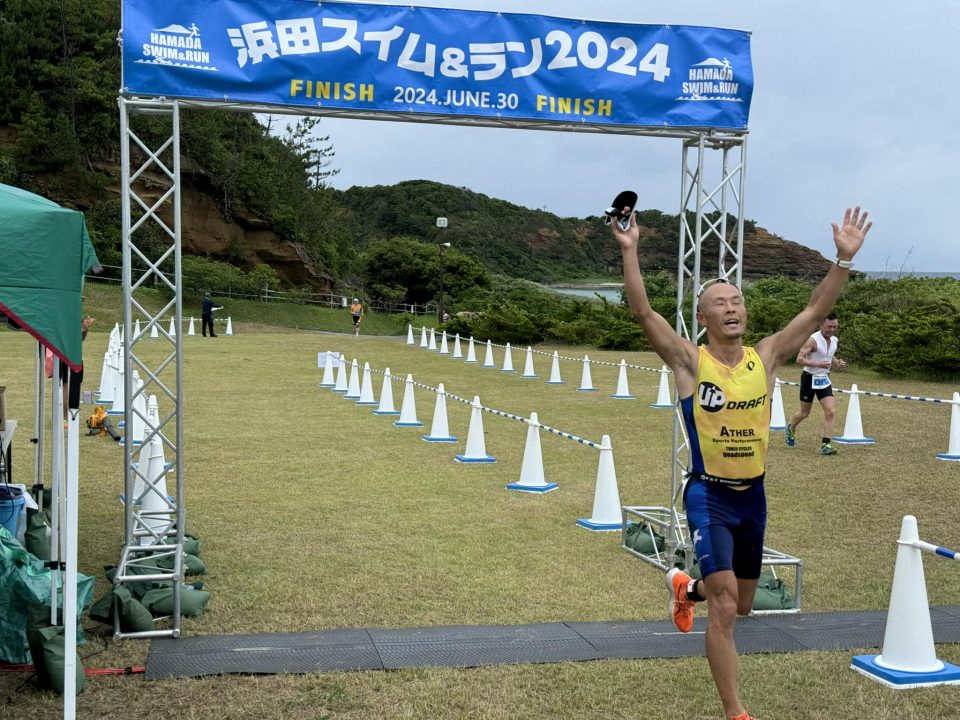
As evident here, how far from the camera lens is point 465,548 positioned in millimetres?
9141

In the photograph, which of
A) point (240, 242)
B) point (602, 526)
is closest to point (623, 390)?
point (602, 526)

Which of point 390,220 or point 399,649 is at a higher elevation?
point 390,220

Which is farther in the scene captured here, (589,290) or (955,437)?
(589,290)

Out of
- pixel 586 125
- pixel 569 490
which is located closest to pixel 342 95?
pixel 586 125

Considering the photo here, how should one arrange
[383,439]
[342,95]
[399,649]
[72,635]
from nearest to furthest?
[72,635], [399,649], [342,95], [383,439]

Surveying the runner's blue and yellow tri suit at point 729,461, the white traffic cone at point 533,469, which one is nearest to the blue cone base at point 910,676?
the runner's blue and yellow tri suit at point 729,461

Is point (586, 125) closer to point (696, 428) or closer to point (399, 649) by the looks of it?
point (696, 428)

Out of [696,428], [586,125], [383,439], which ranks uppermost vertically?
[586,125]

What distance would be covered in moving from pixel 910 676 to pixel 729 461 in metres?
1.93

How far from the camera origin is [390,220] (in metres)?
111

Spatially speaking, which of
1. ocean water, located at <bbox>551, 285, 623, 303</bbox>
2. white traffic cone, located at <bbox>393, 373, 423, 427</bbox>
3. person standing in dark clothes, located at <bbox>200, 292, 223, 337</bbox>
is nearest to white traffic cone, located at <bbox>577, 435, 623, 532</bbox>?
white traffic cone, located at <bbox>393, 373, 423, 427</bbox>

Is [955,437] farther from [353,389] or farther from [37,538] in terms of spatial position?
[353,389]

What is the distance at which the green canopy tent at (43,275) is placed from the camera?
473 centimetres

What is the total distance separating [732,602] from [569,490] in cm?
729
